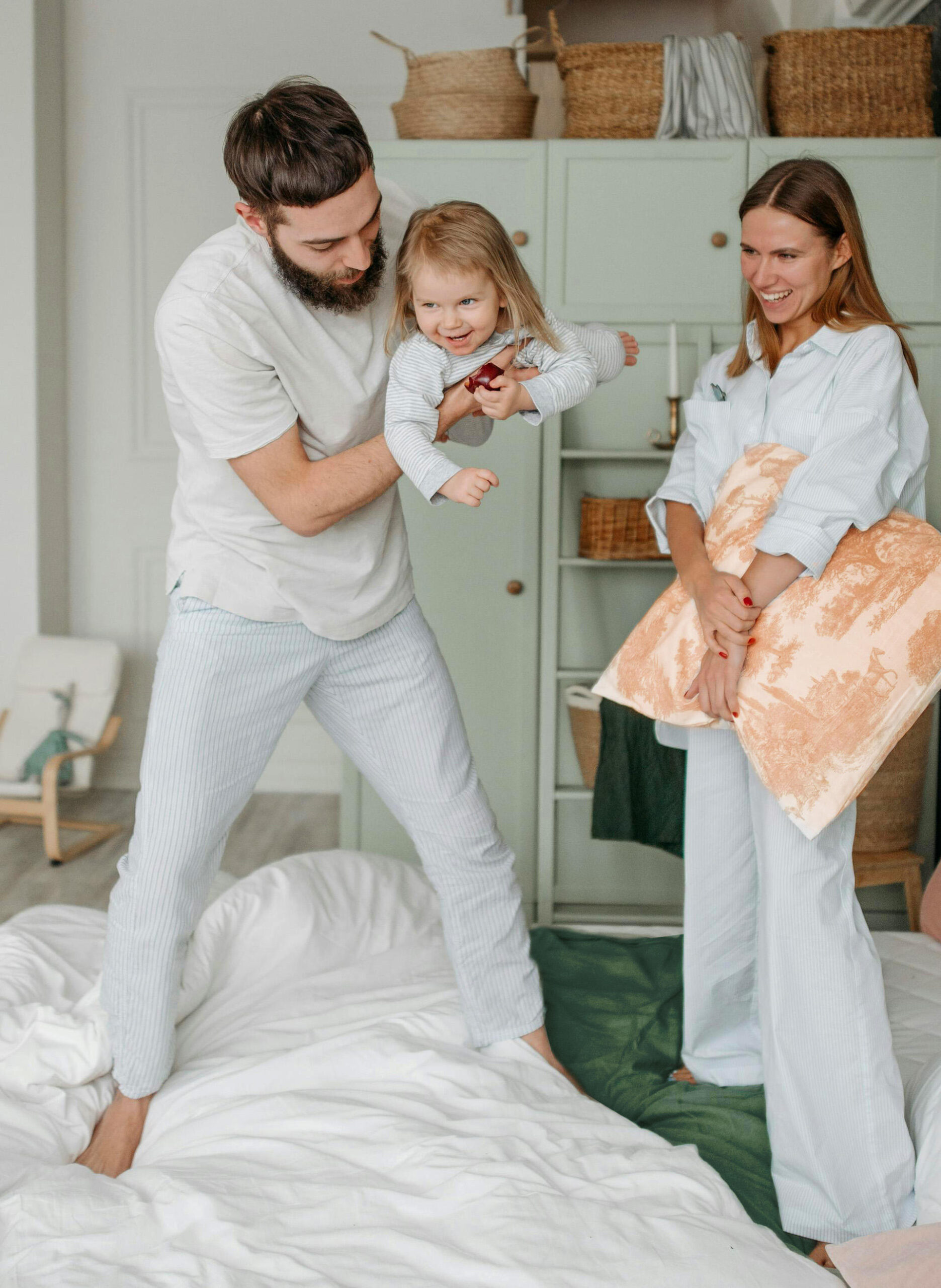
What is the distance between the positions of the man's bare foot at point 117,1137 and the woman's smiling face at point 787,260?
62.3 inches

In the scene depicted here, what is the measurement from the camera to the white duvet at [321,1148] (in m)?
1.33

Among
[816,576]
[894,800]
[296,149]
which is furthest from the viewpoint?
[894,800]

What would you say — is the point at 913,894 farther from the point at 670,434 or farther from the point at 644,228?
the point at 644,228

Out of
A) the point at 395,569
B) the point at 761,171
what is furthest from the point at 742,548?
the point at 761,171

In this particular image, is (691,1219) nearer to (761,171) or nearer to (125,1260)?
(125,1260)

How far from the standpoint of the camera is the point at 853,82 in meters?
2.88

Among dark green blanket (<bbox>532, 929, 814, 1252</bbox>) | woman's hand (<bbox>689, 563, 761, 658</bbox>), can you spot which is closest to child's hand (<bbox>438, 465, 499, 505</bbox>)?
woman's hand (<bbox>689, 563, 761, 658</bbox>)

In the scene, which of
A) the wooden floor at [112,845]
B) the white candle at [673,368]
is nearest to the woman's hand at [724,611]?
the white candle at [673,368]

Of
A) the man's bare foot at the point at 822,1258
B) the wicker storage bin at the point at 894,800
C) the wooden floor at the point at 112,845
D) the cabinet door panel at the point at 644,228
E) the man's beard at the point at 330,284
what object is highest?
the cabinet door panel at the point at 644,228

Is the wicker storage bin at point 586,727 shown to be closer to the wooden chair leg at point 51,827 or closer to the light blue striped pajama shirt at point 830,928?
the light blue striped pajama shirt at point 830,928

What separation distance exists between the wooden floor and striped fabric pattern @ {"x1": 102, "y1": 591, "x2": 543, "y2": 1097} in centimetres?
163

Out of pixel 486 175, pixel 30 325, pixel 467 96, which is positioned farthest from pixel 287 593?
pixel 30 325

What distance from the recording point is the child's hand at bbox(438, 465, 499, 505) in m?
1.52

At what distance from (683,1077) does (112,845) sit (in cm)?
247
